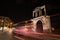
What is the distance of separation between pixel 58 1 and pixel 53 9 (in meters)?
2.15

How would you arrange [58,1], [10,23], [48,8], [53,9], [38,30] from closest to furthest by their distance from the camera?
1. [58,1]
2. [53,9]
3. [48,8]
4. [38,30]
5. [10,23]

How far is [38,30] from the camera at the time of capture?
31156 mm

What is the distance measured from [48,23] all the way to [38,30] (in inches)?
260

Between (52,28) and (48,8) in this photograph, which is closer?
(52,28)

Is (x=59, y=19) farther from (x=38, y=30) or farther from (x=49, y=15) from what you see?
(x=38, y=30)

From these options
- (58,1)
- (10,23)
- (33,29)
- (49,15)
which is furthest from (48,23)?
(10,23)

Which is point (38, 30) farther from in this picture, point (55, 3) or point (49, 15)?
point (55, 3)

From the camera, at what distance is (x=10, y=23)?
60625mm

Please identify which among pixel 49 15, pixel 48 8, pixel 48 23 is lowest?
pixel 48 23

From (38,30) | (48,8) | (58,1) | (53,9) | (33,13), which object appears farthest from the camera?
(33,13)

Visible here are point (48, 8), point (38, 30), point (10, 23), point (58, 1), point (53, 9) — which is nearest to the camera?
point (58, 1)

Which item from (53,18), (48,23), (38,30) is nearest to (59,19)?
(53,18)

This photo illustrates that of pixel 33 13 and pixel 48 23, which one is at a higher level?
pixel 33 13

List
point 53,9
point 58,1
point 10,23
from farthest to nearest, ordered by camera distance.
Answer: point 10,23 → point 53,9 → point 58,1
